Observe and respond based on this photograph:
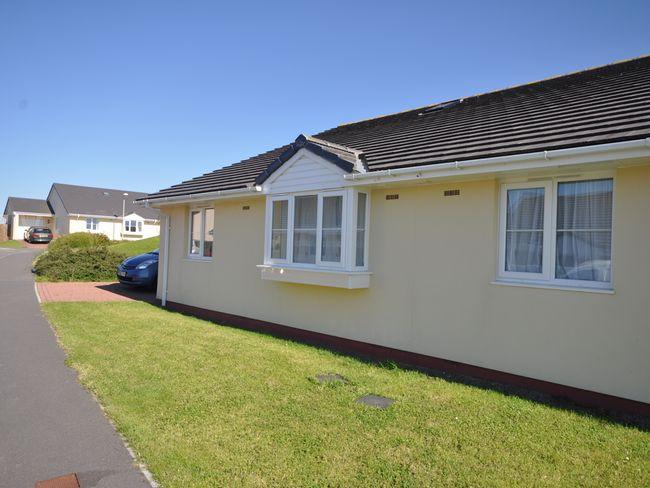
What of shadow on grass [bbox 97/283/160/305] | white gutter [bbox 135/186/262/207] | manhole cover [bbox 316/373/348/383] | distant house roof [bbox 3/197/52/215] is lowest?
shadow on grass [bbox 97/283/160/305]

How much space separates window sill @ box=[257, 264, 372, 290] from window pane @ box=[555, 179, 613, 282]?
287 centimetres

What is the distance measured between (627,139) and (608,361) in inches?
96.7

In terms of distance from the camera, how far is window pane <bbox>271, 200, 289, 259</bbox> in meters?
8.51

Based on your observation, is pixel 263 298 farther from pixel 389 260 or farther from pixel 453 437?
pixel 453 437

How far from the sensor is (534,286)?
5586 mm

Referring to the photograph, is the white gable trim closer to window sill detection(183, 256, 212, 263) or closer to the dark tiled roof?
the dark tiled roof

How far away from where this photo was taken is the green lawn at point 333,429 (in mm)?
3559

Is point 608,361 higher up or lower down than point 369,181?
lower down

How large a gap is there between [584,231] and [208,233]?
839 centimetres

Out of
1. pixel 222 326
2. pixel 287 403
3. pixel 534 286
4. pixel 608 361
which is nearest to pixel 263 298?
pixel 222 326

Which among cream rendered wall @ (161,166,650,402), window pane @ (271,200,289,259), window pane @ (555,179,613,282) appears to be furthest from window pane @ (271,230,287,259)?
window pane @ (555,179,613,282)

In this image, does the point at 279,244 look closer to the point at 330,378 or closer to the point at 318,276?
the point at 318,276

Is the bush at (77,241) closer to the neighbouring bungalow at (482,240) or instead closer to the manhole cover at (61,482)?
the neighbouring bungalow at (482,240)

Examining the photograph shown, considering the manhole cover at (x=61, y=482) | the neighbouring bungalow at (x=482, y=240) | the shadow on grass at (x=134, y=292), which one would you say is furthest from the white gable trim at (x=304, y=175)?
the shadow on grass at (x=134, y=292)
